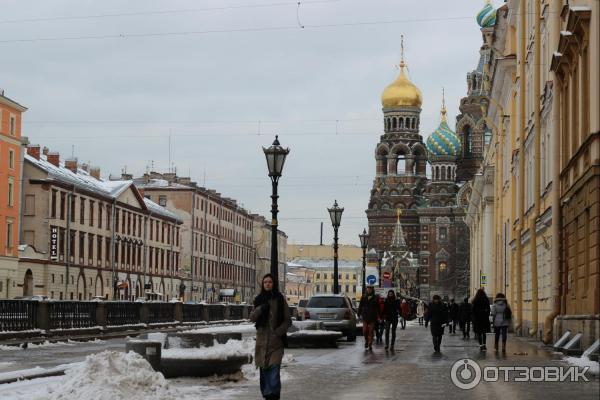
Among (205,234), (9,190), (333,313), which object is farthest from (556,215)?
(205,234)

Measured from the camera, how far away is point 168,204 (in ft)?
399

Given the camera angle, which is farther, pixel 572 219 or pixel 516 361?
pixel 572 219

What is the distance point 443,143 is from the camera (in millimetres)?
180625

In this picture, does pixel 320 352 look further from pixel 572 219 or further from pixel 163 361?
pixel 163 361

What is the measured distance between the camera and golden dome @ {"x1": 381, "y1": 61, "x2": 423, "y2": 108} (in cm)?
18362

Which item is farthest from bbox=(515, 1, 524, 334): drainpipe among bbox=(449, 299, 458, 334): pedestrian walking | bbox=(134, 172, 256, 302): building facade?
bbox=(134, 172, 256, 302): building facade

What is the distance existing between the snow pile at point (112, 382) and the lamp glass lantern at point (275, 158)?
39.8 ft

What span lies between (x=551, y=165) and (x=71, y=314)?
54.5 ft

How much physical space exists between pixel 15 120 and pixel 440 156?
112 m

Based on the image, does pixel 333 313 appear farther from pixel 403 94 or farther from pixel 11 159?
pixel 403 94

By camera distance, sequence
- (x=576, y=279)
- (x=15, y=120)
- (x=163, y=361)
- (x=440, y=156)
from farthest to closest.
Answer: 1. (x=440, y=156)
2. (x=15, y=120)
3. (x=576, y=279)
4. (x=163, y=361)

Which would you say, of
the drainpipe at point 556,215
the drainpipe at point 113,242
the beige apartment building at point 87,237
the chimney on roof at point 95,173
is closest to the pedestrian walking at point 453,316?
the drainpipe at point 556,215

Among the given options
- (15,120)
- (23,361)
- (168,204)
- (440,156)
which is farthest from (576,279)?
(440,156)

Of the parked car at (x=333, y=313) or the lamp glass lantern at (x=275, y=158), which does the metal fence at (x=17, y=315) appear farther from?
the lamp glass lantern at (x=275, y=158)
